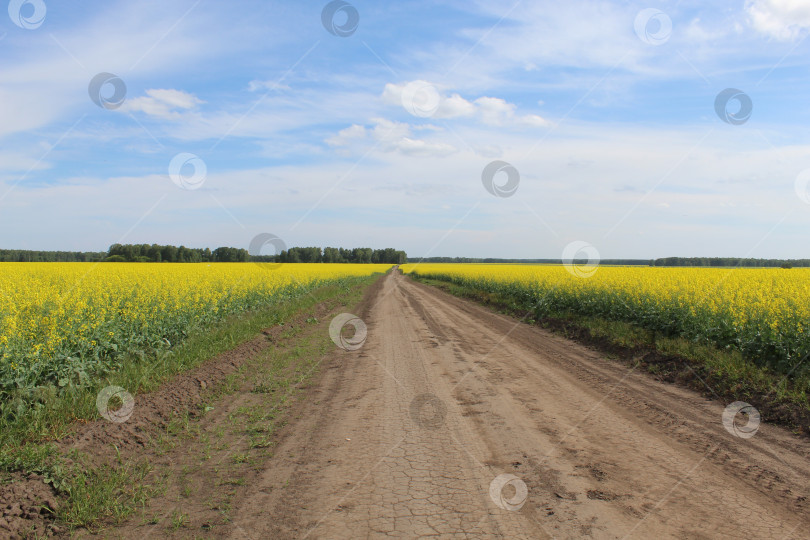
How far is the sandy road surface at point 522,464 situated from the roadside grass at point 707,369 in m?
0.57

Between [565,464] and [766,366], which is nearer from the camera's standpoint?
[565,464]

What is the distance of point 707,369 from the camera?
347 inches

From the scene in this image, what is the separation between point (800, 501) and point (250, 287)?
1781 centimetres

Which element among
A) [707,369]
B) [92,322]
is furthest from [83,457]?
[707,369]

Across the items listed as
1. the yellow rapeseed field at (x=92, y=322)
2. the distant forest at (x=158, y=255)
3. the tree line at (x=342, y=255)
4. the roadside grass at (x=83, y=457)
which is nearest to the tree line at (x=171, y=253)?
the distant forest at (x=158, y=255)

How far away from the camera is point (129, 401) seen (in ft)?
21.2

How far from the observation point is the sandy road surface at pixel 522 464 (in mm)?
3801

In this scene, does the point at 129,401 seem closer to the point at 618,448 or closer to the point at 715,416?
the point at 618,448

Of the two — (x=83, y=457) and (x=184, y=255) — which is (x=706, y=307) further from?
(x=184, y=255)

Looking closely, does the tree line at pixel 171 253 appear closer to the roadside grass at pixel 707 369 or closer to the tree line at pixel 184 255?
the tree line at pixel 184 255

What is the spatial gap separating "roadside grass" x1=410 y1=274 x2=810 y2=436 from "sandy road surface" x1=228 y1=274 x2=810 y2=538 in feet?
1.86

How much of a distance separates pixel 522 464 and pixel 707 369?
6.02 meters

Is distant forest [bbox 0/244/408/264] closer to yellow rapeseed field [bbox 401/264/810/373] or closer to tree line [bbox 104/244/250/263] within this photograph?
tree line [bbox 104/244/250/263]

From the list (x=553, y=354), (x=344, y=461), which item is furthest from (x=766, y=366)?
(x=344, y=461)
